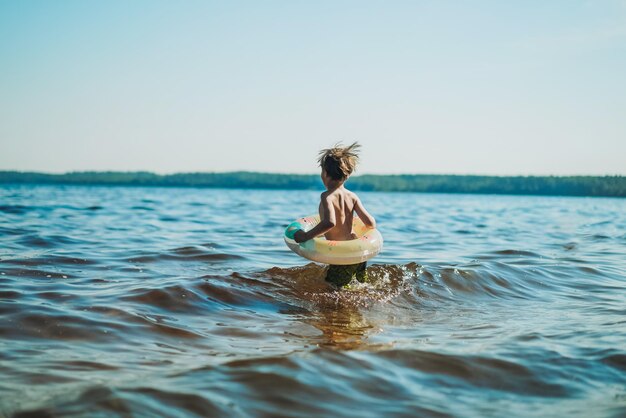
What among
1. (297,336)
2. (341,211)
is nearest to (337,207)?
(341,211)

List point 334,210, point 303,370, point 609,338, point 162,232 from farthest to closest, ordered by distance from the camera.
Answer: point 162,232 < point 334,210 < point 609,338 < point 303,370

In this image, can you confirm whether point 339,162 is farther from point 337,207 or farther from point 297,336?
point 297,336

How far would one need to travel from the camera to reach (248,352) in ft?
15.4

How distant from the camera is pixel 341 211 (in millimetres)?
7191

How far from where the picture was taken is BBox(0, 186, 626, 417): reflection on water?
12.1ft

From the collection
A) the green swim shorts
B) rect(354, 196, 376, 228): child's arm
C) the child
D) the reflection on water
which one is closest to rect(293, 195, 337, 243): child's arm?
the child

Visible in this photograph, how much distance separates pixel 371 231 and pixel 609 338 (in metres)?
2.90

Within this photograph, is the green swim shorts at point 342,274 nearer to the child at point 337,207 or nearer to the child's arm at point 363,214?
the child at point 337,207

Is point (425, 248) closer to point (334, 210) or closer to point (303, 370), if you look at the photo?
point (334, 210)

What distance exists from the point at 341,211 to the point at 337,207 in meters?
0.07

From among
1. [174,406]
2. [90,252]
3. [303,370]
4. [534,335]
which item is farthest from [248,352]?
[90,252]

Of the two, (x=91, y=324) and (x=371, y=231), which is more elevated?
(x=371, y=231)

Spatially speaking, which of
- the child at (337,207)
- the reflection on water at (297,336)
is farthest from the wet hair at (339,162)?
the reflection on water at (297,336)

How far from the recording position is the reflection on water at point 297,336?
12.1 feet
